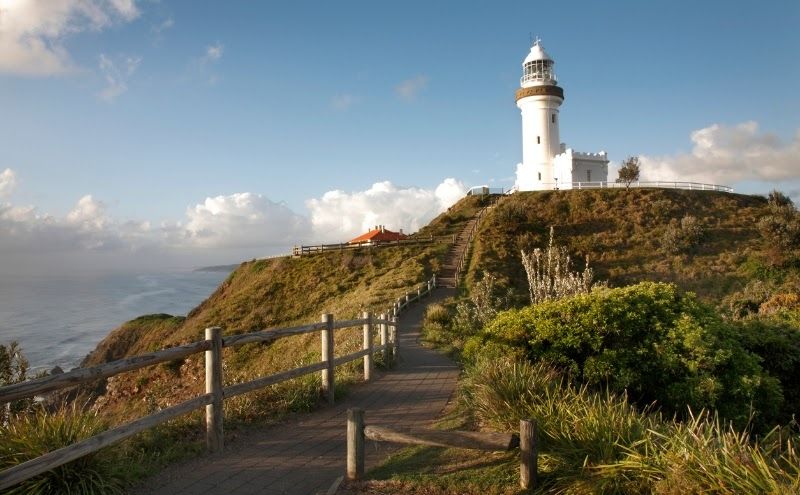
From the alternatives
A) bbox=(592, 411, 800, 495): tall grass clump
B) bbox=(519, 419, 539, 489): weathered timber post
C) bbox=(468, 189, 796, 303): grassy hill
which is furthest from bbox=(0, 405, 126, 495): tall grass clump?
bbox=(468, 189, 796, 303): grassy hill

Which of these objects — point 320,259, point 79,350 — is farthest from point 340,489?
point 79,350

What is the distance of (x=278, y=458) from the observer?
6434 millimetres

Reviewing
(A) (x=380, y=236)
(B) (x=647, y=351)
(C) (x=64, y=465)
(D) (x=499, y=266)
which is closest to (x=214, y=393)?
(C) (x=64, y=465)

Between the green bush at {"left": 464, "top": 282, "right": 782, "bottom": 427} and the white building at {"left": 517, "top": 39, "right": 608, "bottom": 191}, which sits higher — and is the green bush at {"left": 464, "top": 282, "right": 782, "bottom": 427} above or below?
below

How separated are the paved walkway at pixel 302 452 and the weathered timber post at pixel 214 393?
18 cm

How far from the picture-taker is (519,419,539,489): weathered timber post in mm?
5059

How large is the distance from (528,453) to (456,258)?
3490cm

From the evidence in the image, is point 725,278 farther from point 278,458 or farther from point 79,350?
point 79,350

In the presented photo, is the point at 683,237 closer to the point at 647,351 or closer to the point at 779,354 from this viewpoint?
the point at 779,354

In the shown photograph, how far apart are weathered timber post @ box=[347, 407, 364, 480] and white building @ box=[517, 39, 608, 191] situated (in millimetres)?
53022

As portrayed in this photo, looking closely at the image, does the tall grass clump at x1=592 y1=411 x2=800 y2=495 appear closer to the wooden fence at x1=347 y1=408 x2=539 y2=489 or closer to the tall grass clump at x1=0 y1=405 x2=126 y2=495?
the wooden fence at x1=347 y1=408 x2=539 y2=489

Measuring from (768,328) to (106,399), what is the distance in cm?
2414

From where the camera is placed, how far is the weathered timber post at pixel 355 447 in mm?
5539

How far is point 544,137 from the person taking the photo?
5781cm
